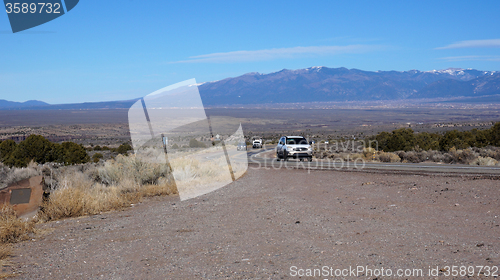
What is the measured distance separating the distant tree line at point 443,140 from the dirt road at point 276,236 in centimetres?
2502

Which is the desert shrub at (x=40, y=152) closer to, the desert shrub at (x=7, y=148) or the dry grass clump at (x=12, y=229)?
the desert shrub at (x=7, y=148)

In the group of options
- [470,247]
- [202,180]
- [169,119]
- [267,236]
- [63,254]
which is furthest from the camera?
[169,119]

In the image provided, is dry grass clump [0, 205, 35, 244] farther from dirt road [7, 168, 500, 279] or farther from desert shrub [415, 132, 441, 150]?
desert shrub [415, 132, 441, 150]

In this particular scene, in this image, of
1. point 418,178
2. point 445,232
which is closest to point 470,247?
point 445,232

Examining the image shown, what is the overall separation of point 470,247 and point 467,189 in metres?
6.80

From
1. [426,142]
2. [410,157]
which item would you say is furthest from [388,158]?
[426,142]

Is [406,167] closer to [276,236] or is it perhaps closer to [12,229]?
[276,236]

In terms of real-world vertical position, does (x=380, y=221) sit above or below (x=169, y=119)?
below

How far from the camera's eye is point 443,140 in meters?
39.1

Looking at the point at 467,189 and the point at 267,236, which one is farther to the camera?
the point at 467,189

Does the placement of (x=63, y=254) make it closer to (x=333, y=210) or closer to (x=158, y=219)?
(x=158, y=219)

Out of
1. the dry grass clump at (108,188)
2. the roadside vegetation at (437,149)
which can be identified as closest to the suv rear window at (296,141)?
the roadside vegetation at (437,149)

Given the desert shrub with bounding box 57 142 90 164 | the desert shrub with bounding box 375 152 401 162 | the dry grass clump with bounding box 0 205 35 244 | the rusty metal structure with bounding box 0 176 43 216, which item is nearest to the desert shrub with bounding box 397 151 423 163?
the desert shrub with bounding box 375 152 401 162

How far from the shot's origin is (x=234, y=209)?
11414mm
